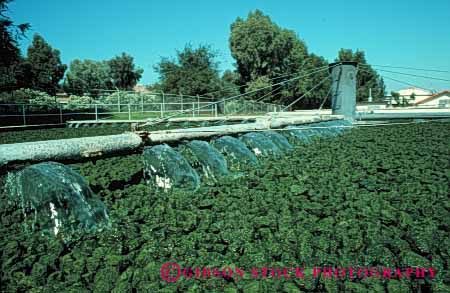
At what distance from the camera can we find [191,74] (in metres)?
31.5

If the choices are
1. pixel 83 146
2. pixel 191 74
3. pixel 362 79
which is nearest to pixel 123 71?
pixel 191 74

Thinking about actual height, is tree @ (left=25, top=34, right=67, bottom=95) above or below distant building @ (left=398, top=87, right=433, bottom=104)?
above

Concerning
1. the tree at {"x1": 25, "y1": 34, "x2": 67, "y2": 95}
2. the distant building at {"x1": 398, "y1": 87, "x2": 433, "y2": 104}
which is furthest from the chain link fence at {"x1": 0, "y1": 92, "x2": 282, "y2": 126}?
the tree at {"x1": 25, "y1": 34, "x2": 67, "y2": 95}

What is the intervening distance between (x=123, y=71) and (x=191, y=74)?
22892mm

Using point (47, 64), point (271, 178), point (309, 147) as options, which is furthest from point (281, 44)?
point (271, 178)

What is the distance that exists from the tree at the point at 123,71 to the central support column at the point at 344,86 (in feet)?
143

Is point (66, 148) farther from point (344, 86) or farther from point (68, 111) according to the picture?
point (68, 111)

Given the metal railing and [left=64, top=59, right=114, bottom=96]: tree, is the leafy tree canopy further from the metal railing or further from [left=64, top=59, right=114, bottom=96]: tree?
[left=64, top=59, right=114, bottom=96]: tree

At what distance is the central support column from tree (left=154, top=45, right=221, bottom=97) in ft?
64.7

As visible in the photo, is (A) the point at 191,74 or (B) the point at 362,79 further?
(B) the point at 362,79

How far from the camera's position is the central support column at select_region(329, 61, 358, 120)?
1013 centimetres

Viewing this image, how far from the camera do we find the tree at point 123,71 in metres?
50.3

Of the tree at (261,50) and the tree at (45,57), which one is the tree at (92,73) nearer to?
the tree at (45,57)

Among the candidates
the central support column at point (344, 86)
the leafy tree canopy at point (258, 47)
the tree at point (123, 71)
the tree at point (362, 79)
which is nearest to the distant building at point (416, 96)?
the central support column at point (344, 86)
